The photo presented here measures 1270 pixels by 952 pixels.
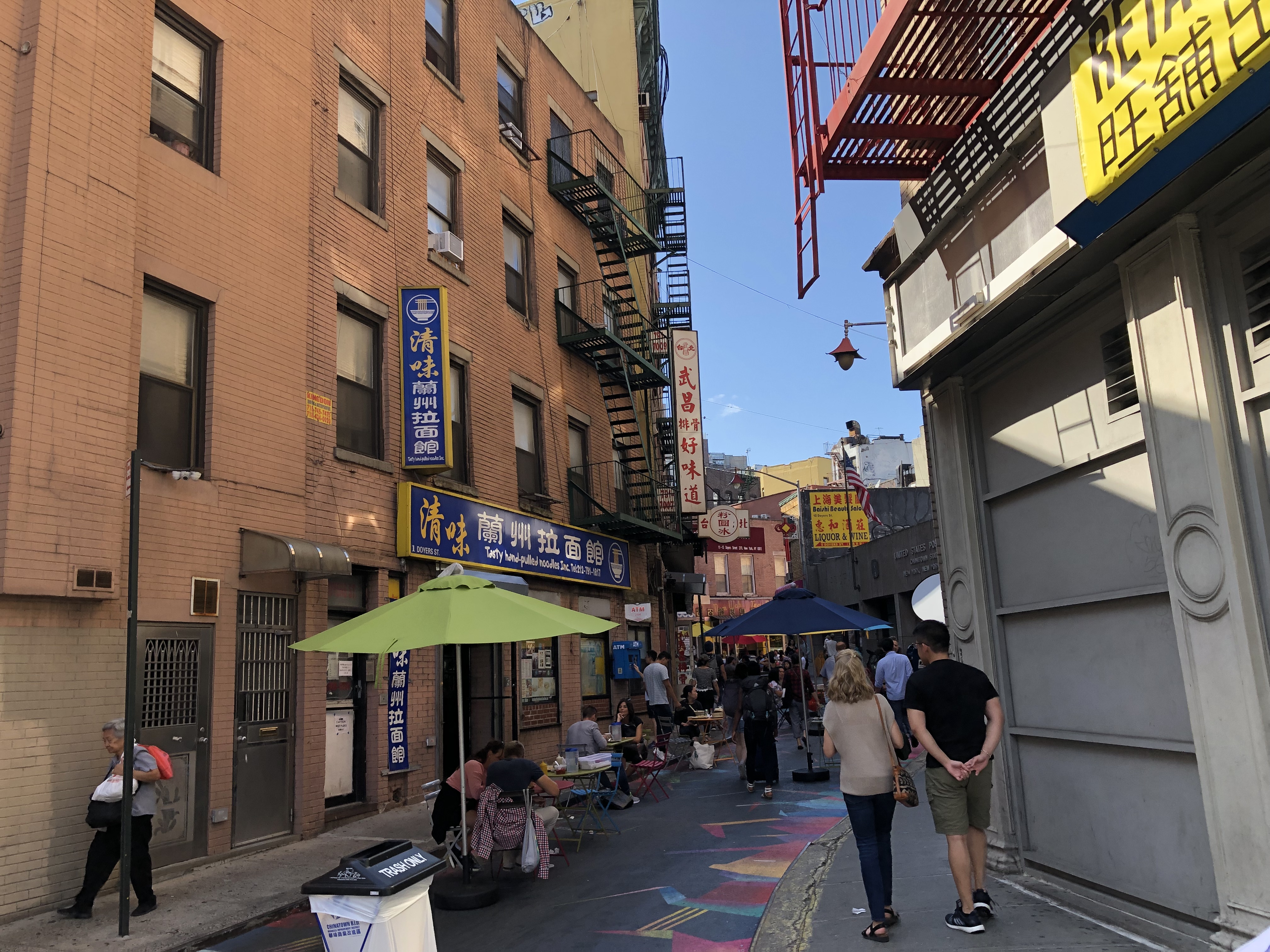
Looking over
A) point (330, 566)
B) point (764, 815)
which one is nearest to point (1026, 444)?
point (764, 815)

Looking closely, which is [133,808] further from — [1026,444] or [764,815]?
[1026,444]

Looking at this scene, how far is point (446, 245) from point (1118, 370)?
435 inches

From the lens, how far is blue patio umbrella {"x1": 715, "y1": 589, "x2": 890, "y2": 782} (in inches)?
521

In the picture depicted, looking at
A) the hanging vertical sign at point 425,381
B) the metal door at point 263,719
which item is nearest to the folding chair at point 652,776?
the metal door at point 263,719

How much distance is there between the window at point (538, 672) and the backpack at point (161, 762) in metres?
8.65

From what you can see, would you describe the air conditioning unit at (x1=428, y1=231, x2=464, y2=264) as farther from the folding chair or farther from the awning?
the folding chair

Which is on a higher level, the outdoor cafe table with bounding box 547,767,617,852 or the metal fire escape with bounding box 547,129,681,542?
the metal fire escape with bounding box 547,129,681,542

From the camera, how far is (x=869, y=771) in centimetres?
593

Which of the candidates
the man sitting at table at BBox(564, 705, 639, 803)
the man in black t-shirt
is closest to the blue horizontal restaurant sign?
the man sitting at table at BBox(564, 705, 639, 803)

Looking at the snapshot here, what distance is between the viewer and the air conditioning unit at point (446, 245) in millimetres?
14648

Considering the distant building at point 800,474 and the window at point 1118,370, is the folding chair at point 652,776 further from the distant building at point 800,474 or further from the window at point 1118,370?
the distant building at point 800,474

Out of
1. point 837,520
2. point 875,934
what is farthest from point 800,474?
point 875,934

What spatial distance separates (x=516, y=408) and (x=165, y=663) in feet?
30.4

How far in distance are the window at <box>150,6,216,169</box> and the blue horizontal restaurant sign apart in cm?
501
